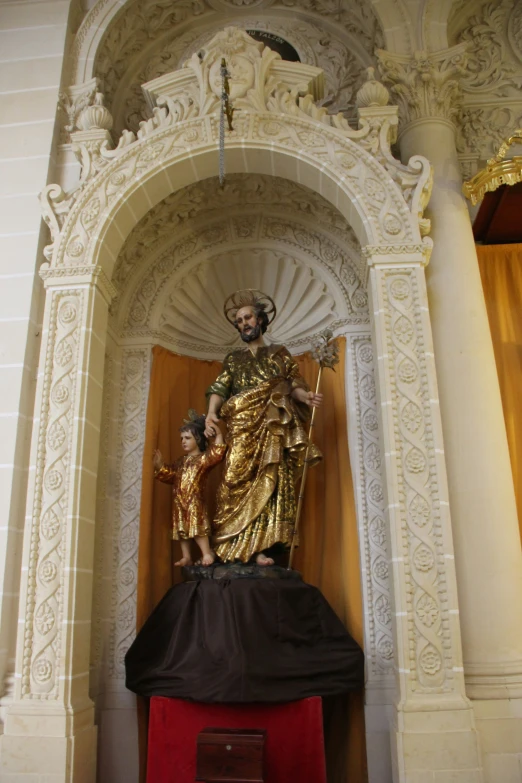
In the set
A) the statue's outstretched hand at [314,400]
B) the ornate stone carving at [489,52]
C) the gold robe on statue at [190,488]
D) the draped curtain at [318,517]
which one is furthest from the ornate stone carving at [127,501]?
the ornate stone carving at [489,52]

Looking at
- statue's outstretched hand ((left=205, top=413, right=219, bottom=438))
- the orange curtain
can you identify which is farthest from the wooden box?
the orange curtain

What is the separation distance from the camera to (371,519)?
4629 millimetres

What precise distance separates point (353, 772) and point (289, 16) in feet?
20.3

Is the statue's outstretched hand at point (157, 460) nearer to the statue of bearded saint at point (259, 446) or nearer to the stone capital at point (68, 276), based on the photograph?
the statue of bearded saint at point (259, 446)

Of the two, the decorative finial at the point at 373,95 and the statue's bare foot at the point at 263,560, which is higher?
the decorative finial at the point at 373,95

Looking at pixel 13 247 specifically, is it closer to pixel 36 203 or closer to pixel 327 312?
pixel 36 203

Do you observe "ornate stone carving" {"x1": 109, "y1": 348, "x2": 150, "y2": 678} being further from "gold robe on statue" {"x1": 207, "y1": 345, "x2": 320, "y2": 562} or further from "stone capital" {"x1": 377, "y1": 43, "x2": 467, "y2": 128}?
"stone capital" {"x1": 377, "y1": 43, "x2": 467, "y2": 128}

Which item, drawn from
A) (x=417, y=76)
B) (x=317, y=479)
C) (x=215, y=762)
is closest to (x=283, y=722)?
(x=215, y=762)

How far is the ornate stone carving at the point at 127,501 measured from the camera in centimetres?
459

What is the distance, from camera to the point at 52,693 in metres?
3.74

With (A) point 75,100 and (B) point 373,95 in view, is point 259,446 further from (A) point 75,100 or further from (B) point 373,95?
(A) point 75,100

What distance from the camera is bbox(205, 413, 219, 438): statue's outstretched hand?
4848 mm

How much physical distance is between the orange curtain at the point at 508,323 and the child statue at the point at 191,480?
84.0 inches

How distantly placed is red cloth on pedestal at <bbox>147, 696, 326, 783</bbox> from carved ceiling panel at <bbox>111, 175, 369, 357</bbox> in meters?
2.82
